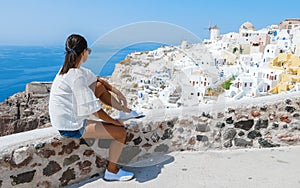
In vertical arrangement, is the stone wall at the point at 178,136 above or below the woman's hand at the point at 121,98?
below

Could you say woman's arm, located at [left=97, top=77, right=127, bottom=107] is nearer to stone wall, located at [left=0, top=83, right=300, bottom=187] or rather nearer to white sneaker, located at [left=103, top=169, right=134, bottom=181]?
stone wall, located at [left=0, top=83, right=300, bottom=187]

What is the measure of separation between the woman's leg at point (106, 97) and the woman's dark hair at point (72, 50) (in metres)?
0.30

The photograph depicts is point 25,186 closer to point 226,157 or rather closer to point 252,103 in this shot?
point 226,157

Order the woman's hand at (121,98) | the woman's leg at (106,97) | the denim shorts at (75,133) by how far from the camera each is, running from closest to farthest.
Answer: the denim shorts at (75,133) → the woman's leg at (106,97) → the woman's hand at (121,98)

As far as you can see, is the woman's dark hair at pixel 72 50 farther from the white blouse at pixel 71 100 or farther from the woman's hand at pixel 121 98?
the woman's hand at pixel 121 98

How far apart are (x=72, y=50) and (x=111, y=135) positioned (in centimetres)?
71

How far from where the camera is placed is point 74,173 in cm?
219

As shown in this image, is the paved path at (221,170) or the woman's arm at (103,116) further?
the paved path at (221,170)

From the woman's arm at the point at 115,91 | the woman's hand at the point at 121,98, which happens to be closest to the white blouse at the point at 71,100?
the woman's arm at the point at 115,91

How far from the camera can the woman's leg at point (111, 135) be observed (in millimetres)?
2094

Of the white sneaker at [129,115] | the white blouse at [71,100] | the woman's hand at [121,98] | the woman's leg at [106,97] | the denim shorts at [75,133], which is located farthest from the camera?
the white sneaker at [129,115]

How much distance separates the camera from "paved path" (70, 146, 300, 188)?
2186 millimetres

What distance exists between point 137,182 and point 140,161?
0.38m

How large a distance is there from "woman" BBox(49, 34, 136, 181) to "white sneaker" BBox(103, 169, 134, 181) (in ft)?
1.02
